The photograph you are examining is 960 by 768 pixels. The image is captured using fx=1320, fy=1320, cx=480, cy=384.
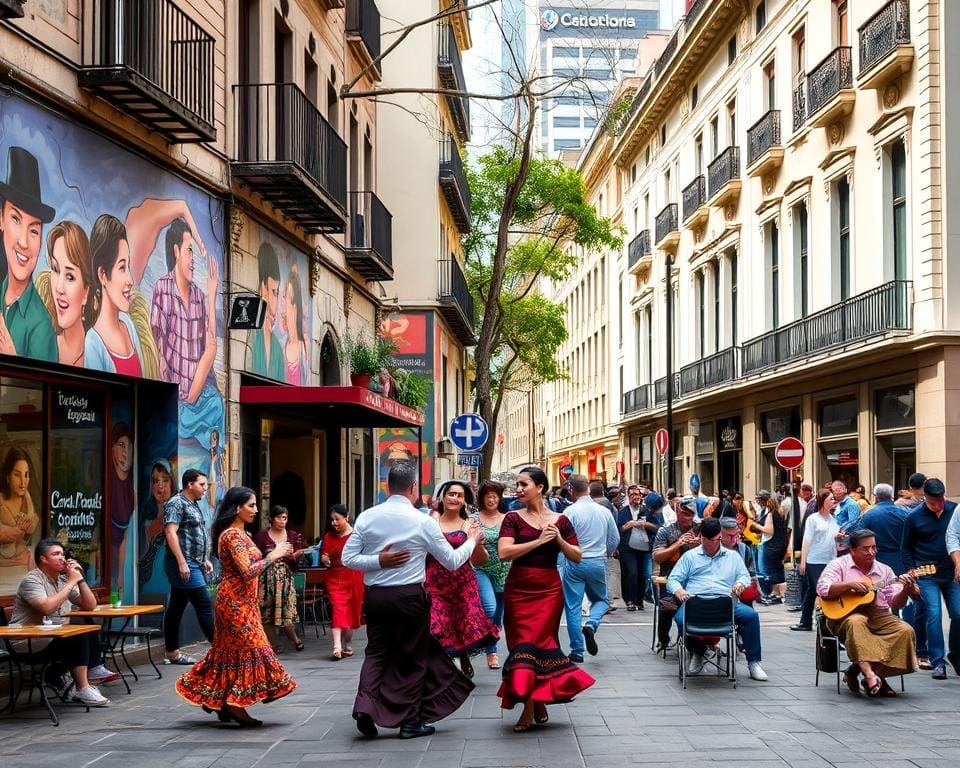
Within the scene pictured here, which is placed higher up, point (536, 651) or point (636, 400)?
point (636, 400)

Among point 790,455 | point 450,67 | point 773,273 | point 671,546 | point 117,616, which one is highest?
point 450,67

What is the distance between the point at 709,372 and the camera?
3881 centimetres

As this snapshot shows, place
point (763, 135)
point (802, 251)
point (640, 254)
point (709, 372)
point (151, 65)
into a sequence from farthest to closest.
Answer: point (640, 254), point (709, 372), point (763, 135), point (802, 251), point (151, 65)

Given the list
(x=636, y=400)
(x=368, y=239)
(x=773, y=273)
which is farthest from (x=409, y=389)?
(x=636, y=400)

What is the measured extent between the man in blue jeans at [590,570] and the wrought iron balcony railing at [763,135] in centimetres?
2028

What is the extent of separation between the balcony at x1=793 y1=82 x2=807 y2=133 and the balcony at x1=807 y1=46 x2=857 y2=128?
139 centimetres

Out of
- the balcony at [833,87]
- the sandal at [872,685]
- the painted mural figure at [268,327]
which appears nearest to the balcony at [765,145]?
the balcony at [833,87]

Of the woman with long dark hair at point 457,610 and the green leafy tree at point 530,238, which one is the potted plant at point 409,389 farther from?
the woman with long dark hair at point 457,610

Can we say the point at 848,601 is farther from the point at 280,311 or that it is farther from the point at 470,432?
the point at 470,432

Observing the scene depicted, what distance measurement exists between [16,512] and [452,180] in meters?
27.1

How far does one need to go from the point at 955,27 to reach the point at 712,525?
1513cm

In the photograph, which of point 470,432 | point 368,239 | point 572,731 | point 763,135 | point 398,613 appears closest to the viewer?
point 398,613

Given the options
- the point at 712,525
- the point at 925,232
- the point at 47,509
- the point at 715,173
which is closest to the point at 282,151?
the point at 47,509

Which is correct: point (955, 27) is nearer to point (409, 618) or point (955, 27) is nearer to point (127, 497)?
point (127, 497)
